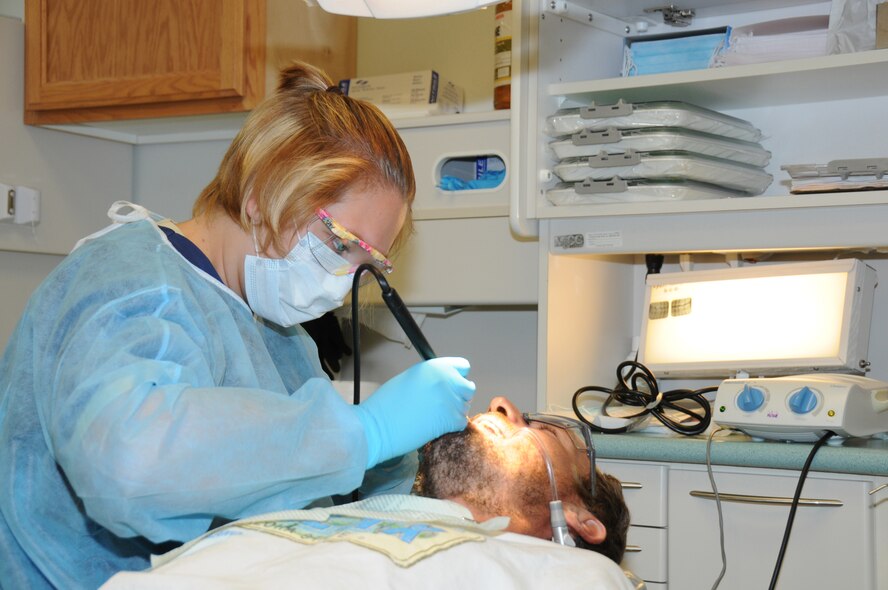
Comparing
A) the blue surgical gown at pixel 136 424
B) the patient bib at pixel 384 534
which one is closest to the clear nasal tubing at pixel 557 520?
the patient bib at pixel 384 534

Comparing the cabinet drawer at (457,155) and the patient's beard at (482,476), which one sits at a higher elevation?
the cabinet drawer at (457,155)

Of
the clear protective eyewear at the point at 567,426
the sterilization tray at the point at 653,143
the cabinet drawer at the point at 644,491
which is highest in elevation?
the sterilization tray at the point at 653,143

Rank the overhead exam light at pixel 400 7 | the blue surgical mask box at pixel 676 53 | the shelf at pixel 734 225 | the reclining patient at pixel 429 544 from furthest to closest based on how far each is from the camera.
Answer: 1. the blue surgical mask box at pixel 676 53
2. the shelf at pixel 734 225
3. the overhead exam light at pixel 400 7
4. the reclining patient at pixel 429 544

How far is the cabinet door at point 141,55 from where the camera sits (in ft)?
7.82

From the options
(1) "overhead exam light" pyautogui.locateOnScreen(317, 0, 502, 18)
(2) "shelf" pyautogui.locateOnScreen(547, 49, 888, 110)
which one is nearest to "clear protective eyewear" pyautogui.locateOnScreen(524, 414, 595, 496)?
(1) "overhead exam light" pyautogui.locateOnScreen(317, 0, 502, 18)

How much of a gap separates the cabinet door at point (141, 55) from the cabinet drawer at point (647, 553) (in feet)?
4.31

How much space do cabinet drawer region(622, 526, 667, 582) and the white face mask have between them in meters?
0.81

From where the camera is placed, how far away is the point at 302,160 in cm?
129

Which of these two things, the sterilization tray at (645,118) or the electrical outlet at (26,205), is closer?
the sterilization tray at (645,118)

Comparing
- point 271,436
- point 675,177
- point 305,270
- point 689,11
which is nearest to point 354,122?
point 305,270

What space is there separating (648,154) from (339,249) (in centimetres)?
98

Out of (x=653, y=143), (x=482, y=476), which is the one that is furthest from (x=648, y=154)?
(x=482, y=476)

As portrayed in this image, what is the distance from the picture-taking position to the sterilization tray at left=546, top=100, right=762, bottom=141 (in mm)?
2094

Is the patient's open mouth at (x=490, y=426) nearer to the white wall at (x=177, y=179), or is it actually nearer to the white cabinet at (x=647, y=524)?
the white cabinet at (x=647, y=524)
